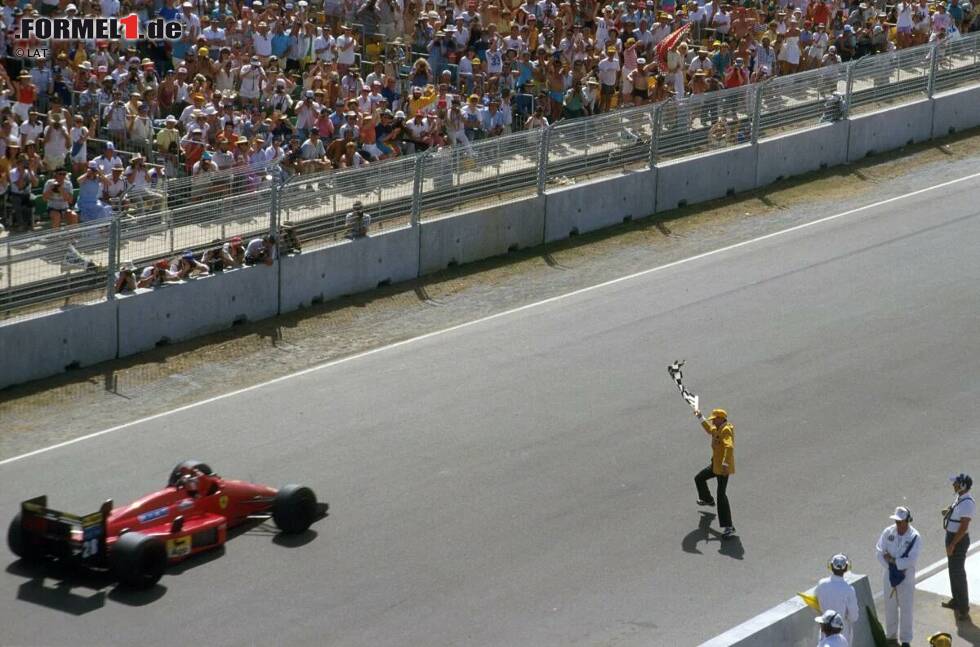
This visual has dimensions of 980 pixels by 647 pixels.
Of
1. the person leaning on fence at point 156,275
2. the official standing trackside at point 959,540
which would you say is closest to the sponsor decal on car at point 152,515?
the person leaning on fence at point 156,275

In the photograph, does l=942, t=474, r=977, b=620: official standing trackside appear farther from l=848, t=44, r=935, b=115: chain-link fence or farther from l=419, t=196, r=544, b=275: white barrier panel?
l=848, t=44, r=935, b=115: chain-link fence

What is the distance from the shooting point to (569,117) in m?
27.6

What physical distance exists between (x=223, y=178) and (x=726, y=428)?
8933 mm

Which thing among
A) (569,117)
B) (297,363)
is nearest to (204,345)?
(297,363)

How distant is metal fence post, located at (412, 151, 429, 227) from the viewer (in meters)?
22.6

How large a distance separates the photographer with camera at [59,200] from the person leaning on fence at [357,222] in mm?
3652

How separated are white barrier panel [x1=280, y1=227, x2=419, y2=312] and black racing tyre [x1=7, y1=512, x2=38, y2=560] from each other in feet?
26.2

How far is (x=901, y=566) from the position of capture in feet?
41.8

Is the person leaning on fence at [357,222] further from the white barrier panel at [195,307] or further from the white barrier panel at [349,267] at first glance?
the white barrier panel at [195,307]

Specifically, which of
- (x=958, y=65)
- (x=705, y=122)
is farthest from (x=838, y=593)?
(x=958, y=65)

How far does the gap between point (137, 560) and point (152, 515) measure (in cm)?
93

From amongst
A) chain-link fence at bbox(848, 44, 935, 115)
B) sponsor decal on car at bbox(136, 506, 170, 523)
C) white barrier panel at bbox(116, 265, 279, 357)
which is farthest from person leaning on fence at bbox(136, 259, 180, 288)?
chain-link fence at bbox(848, 44, 935, 115)

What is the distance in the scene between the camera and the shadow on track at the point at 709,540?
14367 millimetres

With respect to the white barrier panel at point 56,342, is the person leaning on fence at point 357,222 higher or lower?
higher
